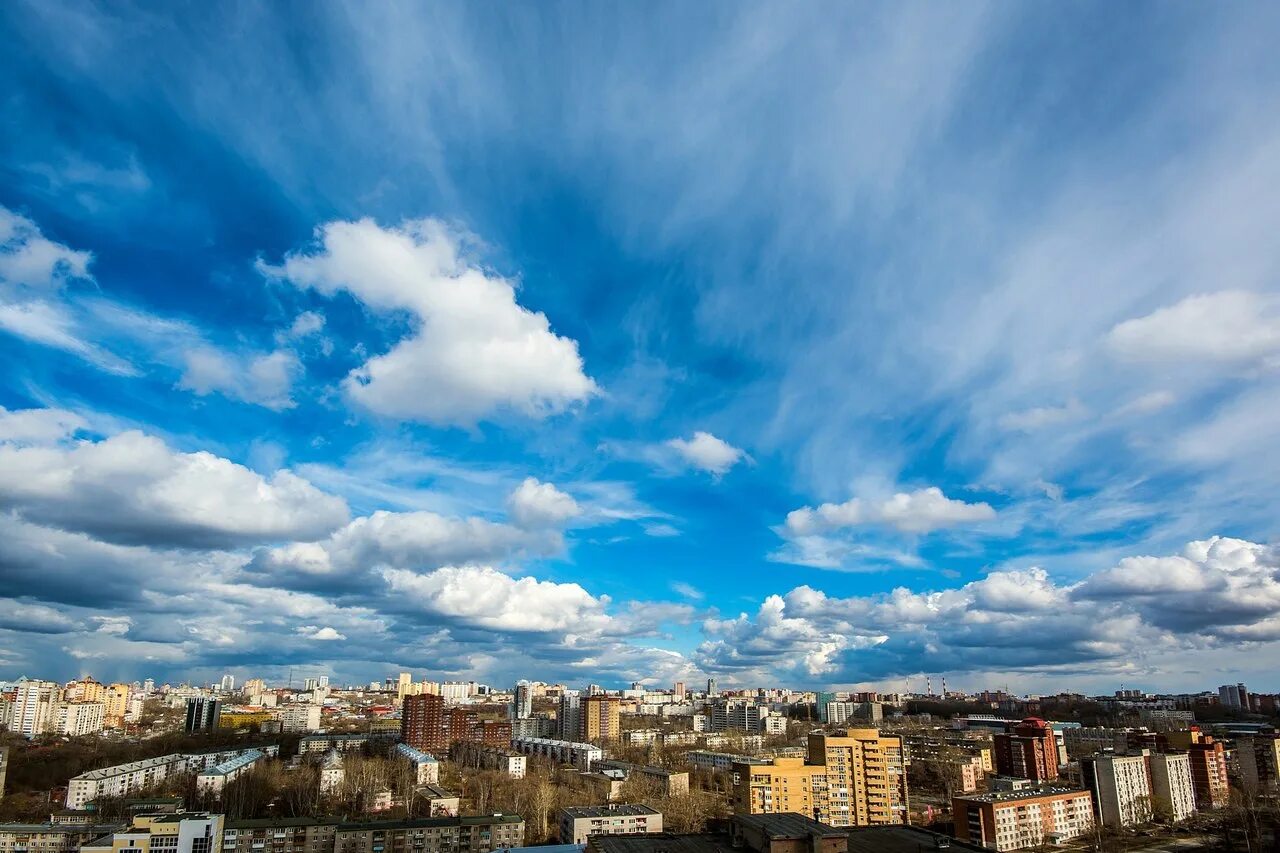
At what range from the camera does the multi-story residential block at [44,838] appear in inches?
966

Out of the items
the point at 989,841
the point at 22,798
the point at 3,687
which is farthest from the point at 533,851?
the point at 3,687

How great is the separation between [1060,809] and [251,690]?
118 meters

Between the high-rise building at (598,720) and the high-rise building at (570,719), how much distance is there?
5.23 feet

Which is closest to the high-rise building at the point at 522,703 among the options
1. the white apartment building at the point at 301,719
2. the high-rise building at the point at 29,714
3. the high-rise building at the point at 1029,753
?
the white apartment building at the point at 301,719

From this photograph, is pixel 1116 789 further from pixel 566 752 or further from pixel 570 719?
pixel 570 719

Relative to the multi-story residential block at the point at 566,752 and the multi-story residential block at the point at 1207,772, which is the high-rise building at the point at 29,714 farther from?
the multi-story residential block at the point at 1207,772

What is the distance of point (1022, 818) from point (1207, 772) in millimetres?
17772

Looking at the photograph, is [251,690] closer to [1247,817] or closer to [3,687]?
[3,687]

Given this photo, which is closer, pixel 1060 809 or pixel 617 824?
pixel 617 824

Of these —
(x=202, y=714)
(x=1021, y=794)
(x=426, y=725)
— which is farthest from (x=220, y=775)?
(x=1021, y=794)

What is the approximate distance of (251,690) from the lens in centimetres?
11550

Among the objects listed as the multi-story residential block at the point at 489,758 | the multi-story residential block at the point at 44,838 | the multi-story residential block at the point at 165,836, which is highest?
the multi-story residential block at the point at 165,836

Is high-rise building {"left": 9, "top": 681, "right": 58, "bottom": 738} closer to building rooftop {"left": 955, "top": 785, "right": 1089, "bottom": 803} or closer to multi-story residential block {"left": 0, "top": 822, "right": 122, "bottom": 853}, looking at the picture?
multi-story residential block {"left": 0, "top": 822, "right": 122, "bottom": 853}

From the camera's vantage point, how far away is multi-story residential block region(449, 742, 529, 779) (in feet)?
150
